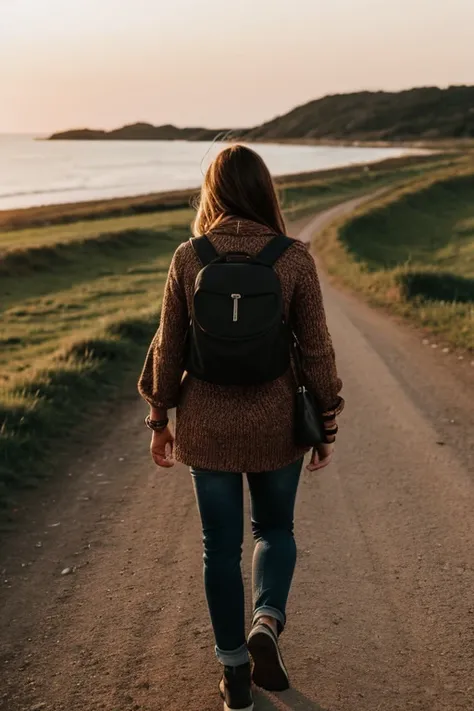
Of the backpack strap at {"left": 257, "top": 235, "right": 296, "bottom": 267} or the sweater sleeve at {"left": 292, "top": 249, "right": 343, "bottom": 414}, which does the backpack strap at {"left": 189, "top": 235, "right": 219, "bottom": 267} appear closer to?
the backpack strap at {"left": 257, "top": 235, "right": 296, "bottom": 267}

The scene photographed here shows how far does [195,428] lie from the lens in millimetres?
3027

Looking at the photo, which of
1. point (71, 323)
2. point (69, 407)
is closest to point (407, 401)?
point (69, 407)

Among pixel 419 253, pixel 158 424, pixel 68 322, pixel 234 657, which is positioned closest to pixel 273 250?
pixel 158 424

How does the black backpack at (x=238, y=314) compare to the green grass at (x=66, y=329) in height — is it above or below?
above

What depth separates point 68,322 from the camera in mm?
16609

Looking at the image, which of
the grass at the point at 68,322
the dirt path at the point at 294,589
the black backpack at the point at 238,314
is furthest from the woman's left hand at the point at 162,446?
the grass at the point at 68,322

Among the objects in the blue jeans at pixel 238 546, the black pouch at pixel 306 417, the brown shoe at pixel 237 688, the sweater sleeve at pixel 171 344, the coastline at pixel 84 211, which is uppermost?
the sweater sleeve at pixel 171 344

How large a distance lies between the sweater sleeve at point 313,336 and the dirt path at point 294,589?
1324 mm

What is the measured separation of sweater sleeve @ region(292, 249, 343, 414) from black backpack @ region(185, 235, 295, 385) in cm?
11

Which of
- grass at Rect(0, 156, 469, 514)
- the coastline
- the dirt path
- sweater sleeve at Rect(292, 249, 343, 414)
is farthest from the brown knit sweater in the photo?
the coastline

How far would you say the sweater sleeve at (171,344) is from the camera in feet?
9.87

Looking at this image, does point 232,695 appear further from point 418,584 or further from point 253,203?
point 253,203

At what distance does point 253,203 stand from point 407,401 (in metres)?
5.81

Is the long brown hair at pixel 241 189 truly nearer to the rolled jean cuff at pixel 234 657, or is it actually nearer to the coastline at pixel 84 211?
the rolled jean cuff at pixel 234 657
